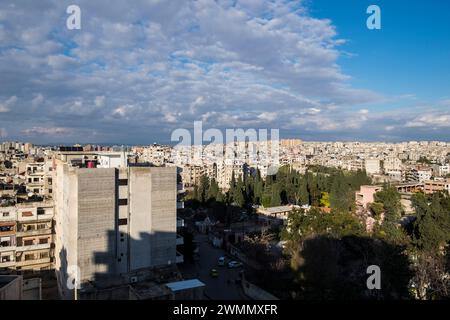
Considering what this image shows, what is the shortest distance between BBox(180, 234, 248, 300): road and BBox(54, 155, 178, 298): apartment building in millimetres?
2074

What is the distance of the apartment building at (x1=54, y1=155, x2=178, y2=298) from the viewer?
12.1 m

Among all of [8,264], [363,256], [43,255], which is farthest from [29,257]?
[363,256]

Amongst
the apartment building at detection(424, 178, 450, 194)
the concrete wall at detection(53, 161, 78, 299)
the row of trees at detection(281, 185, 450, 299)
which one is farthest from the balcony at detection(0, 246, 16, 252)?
the apartment building at detection(424, 178, 450, 194)

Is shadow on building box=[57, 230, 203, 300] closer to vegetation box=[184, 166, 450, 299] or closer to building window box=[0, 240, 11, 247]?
building window box=[0, 240, 11, 247]

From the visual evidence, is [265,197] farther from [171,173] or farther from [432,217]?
[171,173]

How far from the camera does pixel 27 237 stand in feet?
50.4

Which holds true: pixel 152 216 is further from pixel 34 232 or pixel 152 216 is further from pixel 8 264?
pixel 8 264

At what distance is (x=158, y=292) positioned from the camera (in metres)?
11.0

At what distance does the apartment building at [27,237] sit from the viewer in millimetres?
14742

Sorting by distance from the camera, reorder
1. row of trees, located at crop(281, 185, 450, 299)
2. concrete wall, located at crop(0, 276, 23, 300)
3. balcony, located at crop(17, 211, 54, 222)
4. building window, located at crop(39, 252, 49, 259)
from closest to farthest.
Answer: concrete wall, located at crop(0, 276, 23, 300), row of trees, located at crop(281, 185, 450, 299), balcony, located at crop(17, 211, 54, 222), building window, located at crop(39, 252, 49, 259)

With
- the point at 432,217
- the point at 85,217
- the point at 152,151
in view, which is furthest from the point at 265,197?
the point at 152,151

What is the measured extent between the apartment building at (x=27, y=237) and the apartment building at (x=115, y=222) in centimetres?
167

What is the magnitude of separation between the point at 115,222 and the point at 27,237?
17.8 ft
